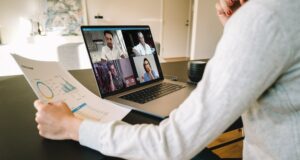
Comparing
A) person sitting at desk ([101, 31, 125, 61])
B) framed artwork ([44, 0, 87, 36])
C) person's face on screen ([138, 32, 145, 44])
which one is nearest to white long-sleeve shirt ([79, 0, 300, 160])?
person sitting at desk ([101, 31, 125, 61])

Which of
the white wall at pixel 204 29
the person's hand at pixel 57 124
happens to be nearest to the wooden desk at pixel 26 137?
the person's hand at pixel 57 124

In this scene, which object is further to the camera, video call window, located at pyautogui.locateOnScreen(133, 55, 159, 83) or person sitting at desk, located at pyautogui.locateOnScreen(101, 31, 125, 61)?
video call window, located at pyautogui.locateOnScreen(133, 55, 159, 83)

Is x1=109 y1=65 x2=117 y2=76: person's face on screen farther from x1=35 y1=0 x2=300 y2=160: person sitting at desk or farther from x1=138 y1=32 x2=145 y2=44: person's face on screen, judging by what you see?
x1=35 y1=0 x2=300 y2=160: person sitting at desk

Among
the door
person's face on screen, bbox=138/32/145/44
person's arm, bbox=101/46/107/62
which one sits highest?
person's face on screen, bbox=138/32/145/44

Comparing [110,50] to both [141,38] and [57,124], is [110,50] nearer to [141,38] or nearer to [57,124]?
[141,38]

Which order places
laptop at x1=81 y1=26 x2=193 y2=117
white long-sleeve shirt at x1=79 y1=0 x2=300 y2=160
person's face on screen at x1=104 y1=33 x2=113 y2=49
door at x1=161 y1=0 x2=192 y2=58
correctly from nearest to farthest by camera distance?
white long-sleeve shirt at x1=79 y1=0 x2=300 y2=160 < laptop at x1=81 y1=26 x2=193 y2=117 < person's face on screen at x1=104 y1=33 x2=113 y2=49 < door at x1=161 y1=0 x2=192 y2=58

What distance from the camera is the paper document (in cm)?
60

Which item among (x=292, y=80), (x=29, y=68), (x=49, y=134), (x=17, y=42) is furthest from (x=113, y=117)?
(x=17, y=42)

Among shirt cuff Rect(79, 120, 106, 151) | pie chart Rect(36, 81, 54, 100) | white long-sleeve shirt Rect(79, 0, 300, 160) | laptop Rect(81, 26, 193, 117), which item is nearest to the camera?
white long-sleeve shirt Rect(79, 0, 300, 160)

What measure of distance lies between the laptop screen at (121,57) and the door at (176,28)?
4.10 m

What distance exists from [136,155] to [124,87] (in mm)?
462

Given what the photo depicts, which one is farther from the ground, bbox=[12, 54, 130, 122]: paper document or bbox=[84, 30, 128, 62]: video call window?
bbox=[84, 30, 128, 62]: video call window

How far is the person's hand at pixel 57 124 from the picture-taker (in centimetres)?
49

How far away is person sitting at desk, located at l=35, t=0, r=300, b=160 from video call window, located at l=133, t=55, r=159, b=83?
0.50 meters
